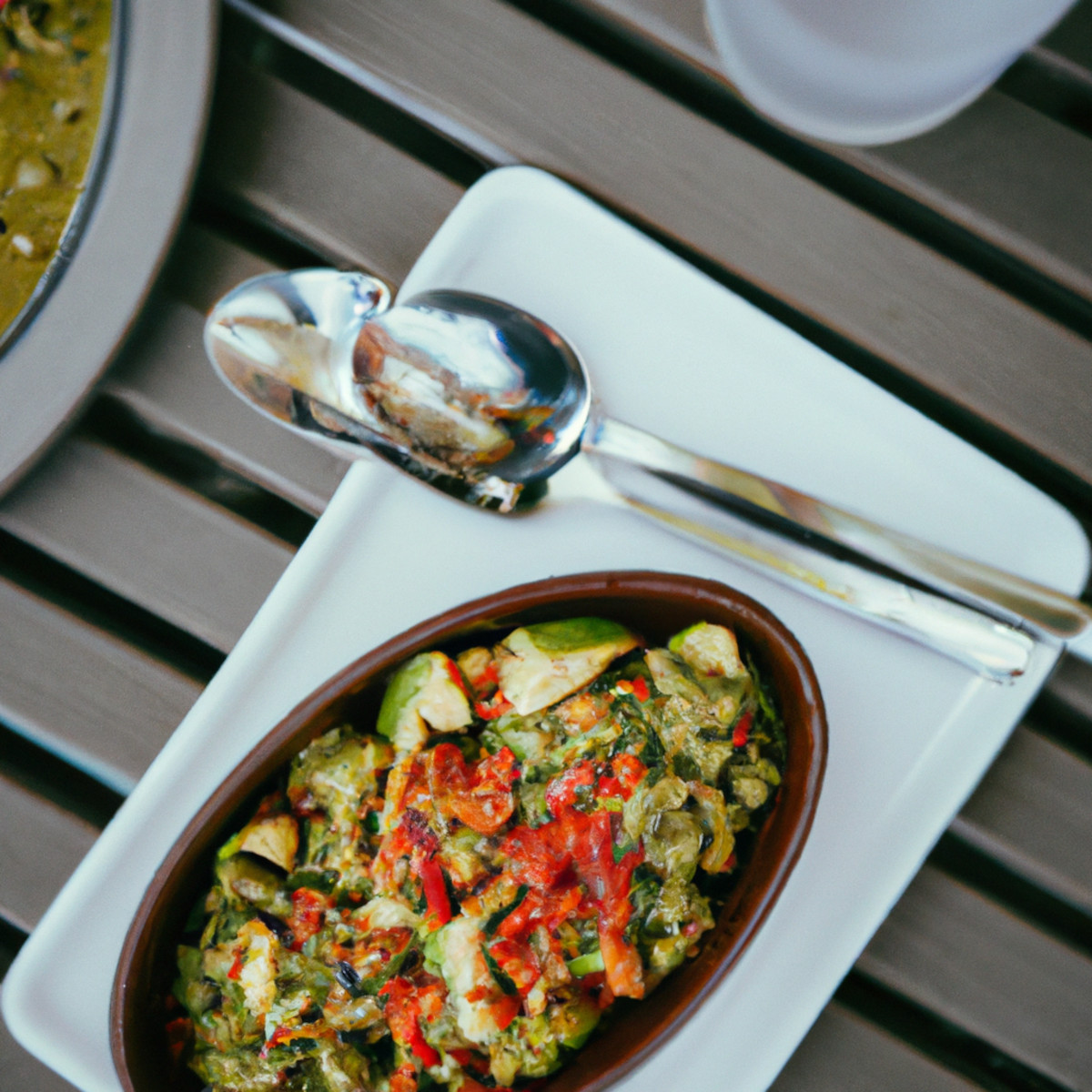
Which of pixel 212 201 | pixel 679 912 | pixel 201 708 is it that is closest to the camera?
pixel 679 912

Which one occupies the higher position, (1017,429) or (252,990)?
(1017,429)

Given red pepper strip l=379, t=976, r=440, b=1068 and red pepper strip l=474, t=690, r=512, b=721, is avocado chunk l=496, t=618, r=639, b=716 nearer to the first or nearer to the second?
red pepper strip l=474, t=690, r=512, b=721

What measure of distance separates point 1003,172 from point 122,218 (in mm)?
914

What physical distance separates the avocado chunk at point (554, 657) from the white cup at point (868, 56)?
19.9 inches

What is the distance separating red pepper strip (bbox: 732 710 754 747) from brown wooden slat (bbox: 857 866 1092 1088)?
33cm

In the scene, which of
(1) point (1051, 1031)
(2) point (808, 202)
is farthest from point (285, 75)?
(1) point (1051, 1031)

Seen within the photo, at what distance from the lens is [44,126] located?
35.2 inches

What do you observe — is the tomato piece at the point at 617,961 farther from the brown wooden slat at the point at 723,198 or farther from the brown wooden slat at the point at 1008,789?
the brown wooden slat at the point at 723,198

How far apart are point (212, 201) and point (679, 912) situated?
88 centimetres

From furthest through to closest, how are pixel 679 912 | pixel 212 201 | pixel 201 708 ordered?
pixel 212 201 < pixel 201 708 < pixel 679 912

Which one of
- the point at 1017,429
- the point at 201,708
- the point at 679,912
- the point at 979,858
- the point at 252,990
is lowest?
the point at 252,990

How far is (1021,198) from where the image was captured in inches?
34.1

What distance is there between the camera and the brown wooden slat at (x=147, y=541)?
88cm

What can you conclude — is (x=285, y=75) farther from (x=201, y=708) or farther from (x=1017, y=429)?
(x=1017, y=429)
